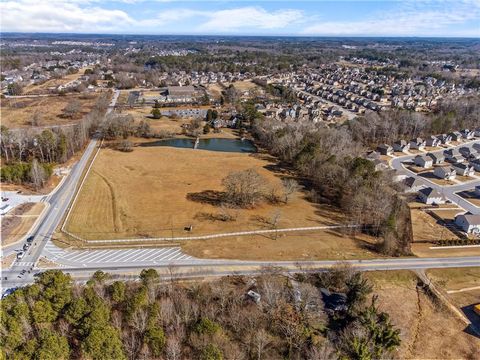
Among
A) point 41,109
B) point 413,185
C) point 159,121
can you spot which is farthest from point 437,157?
point 41,109

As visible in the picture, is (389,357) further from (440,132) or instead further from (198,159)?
(440,132)

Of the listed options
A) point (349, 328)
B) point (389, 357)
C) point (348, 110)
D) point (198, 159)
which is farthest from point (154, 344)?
point (348, 110)

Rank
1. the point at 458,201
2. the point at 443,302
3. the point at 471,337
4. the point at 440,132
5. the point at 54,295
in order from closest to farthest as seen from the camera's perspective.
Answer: the point at 54,295 < the point at 471,337 < the point at 443,302 < the point at 458,201 < the point at 440,132

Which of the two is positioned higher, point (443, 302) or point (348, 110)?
point (348, 110)

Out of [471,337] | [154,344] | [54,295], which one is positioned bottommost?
[471,337]

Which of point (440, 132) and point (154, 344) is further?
point (440, 132)
